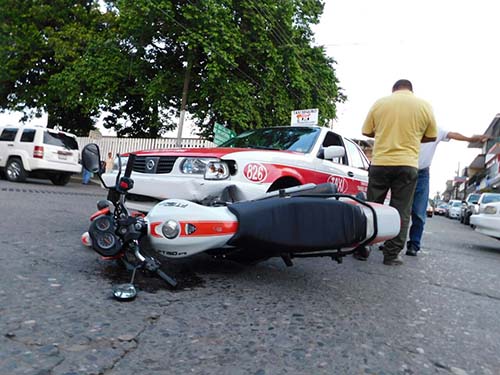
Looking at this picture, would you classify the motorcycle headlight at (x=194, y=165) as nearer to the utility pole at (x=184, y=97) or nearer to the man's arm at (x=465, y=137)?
the man's arm at (x=465, y=137)

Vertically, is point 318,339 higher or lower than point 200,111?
lower

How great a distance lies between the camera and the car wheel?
11163mm

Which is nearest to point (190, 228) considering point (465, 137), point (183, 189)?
point (183, 189)

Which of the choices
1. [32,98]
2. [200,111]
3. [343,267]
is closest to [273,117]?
[200,111]

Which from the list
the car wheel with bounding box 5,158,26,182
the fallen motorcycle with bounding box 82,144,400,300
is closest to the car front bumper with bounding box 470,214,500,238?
A: the fallen motorcycle with bounding box 82,144,400,300

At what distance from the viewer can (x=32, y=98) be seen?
20875 mm

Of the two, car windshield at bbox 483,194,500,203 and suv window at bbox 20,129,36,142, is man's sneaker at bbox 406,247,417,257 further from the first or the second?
car windshield at bbox 483,194,500,203

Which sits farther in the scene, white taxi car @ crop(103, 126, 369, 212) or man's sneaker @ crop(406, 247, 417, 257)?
man's sneaker @ crop(406, 247, 417, 257)

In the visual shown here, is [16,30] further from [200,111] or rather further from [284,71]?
[284,71]

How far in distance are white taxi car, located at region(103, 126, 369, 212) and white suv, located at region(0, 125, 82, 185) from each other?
825 cm

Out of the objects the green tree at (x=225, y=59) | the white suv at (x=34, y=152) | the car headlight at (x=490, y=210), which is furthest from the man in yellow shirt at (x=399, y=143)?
the green tree at (x=225, y=59)

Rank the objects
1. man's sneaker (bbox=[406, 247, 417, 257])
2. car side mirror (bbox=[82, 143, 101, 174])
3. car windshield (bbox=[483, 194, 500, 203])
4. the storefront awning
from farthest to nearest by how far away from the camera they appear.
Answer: the storefront awning
car windshield (bbox=[483, 194, 500, 203])
man's sneaker (bbox=[406, 247, 417, 257])
car side mirror (bbox=[82, 143, 101, 174])

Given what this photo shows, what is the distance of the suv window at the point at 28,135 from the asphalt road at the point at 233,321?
29.3 ft

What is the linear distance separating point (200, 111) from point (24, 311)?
51.7 ft
